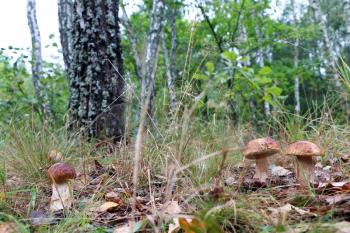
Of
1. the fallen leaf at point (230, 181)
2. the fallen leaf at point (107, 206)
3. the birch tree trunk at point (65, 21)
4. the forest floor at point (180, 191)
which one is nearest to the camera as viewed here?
the forest floor at point (180, 191)

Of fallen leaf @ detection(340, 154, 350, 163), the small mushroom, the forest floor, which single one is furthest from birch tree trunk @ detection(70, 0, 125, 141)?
fallen leaf @ detection(340, 154, 350, 163)

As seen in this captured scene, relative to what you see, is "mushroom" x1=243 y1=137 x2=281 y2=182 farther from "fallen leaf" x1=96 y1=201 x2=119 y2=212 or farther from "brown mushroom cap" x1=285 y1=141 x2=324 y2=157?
"fallen leaf" x1=96 y1=201 x2=119 y2=212

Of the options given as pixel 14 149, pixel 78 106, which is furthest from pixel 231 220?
pixel 78 106

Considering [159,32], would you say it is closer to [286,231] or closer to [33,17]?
[33,17]

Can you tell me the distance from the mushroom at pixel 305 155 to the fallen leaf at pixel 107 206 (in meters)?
1.05

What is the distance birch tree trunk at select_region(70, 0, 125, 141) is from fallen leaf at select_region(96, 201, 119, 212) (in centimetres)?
205

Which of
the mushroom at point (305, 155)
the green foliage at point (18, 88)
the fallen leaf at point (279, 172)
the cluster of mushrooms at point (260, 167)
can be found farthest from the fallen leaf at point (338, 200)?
the green foliage at point (18, 88)

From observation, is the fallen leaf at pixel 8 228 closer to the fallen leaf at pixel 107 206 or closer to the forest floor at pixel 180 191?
the forest floor at pixel 180 191

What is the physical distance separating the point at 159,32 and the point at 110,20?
150 inches

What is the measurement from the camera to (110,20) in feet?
13.6

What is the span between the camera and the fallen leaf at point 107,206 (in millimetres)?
1986

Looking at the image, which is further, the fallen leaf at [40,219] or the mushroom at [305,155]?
the mushroom at [305,155]

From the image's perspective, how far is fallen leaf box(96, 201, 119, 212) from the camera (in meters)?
1.99

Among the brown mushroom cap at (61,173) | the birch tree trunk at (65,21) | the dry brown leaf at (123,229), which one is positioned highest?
the birch tree trunk at (65,21)
